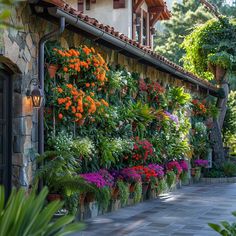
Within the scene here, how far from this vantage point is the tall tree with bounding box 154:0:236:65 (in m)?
32.6

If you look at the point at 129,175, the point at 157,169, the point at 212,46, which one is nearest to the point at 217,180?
the point at 212,46

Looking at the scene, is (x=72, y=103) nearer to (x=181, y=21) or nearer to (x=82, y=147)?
(x=82, y=147)

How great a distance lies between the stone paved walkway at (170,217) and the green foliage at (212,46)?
6.43 m

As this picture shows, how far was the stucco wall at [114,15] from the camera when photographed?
15000 millimetres

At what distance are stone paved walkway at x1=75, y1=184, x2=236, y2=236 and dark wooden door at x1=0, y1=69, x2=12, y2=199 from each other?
4.22ft

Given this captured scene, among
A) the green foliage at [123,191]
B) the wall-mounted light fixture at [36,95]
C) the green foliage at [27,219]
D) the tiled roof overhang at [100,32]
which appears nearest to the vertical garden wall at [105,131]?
the green foliage at [123,191]

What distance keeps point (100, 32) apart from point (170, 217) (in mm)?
3365

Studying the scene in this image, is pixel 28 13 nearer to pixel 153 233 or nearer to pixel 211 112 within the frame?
pixel 153 233

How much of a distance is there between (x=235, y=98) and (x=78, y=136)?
67.1ft

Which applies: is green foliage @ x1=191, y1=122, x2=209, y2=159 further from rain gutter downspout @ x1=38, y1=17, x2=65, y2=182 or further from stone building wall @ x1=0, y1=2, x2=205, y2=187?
stone building wall @ x1=0, y1=2, x2=205, y2=187

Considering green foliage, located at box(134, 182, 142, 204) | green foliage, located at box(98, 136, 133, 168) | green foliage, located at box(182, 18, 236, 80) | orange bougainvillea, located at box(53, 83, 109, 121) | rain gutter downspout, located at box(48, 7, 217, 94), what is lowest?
green foliage, located at box(134, 182, 142, 204)

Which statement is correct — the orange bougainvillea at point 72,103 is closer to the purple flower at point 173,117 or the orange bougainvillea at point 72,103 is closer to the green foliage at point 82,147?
the green foliage at point 82,147

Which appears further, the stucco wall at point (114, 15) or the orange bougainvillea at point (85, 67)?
the stucco wall at point (114, 15)

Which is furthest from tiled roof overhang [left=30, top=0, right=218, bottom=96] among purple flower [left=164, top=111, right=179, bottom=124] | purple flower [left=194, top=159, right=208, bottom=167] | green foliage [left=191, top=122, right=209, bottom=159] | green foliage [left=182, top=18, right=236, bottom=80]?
green foliage [left=182, top=18, right=236, bottom=80]
